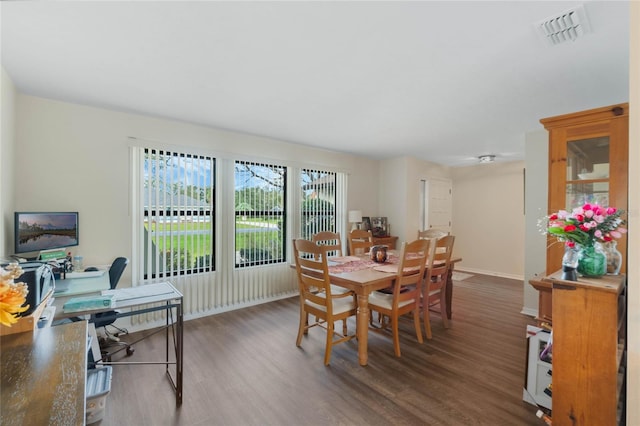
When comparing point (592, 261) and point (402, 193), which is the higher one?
point (402, 193)

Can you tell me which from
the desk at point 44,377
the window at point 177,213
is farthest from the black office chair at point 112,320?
the desk at point 44,377

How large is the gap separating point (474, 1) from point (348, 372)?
2.58 m

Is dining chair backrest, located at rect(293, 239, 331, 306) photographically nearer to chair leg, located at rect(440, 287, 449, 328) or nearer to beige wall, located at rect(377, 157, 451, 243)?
chair leg, located at rect(440, 287, 449, 328)

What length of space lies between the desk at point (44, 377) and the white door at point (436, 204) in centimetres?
576

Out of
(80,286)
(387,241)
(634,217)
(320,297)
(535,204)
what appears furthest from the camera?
(387,241)

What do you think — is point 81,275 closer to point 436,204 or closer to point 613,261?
point 613,261

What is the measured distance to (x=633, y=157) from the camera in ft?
3.36

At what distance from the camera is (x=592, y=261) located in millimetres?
1481

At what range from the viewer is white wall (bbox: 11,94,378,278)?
259 centimetres

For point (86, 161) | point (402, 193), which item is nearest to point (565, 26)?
point (402, 193)

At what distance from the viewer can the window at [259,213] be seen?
3854 mm

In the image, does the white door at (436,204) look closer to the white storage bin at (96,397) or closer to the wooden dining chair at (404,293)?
the wooden dining chair at (404,293)

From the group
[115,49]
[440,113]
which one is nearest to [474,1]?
[440,113]

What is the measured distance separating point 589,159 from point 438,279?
169cm
